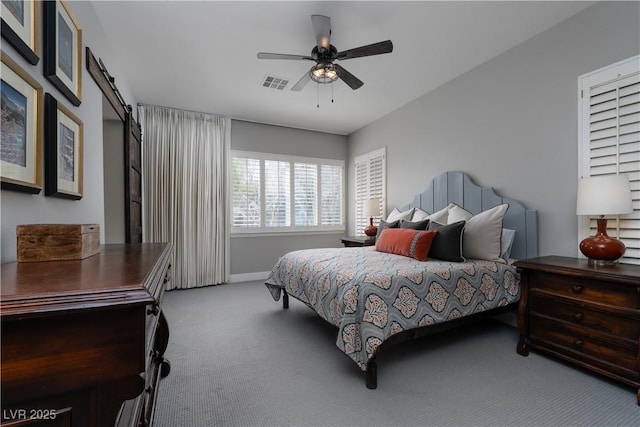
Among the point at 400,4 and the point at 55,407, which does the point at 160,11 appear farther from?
the point at 55,407

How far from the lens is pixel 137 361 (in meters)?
0.72

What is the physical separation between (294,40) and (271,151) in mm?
2509

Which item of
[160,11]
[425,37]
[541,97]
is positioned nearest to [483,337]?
[541,97]

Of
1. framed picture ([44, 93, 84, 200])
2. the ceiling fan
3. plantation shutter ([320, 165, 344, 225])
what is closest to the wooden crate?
framed picture ([44, 93, 84, 200])

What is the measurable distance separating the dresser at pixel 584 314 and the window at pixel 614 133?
1.02 ft

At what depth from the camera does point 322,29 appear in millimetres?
2297

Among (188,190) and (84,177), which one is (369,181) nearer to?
(188,190)

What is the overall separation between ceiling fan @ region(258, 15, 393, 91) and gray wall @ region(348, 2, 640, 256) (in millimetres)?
1536

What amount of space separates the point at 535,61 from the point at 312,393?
3503 millimetres

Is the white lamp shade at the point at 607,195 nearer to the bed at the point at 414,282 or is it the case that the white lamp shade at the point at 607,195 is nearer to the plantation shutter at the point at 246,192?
the bed at the point at 414,282

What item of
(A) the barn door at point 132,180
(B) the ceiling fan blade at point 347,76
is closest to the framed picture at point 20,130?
(B) the ceiling fan blade at point 347,76

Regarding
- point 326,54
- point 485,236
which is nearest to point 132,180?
point 326,54

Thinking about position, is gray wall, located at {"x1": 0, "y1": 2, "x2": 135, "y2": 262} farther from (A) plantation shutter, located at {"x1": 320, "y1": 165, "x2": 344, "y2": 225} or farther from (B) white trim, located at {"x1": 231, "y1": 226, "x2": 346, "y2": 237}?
(A) plantation shutter, located at {"x1": 320, "y1": 165, "x2": 344, "y2": 225}

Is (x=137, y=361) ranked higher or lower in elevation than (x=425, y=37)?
lower
